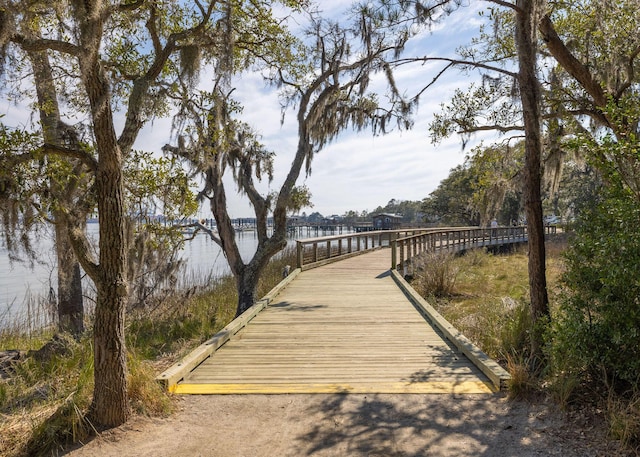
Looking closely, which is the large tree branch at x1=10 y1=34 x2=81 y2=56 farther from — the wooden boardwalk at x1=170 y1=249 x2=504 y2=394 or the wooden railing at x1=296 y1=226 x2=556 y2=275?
the wooden railing at x1=296 y1=226 x2=556 y2=275

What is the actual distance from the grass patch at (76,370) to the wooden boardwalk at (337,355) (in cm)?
57

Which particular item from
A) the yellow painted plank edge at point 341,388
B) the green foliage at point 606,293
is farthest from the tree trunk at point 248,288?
the green foliage at point 606,293

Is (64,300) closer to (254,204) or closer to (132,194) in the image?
(132,194)

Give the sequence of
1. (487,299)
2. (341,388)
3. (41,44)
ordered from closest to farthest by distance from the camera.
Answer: (41,44), (341,388), (487,299)

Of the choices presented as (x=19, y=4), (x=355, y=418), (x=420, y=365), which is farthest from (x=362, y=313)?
(x=19, y=4)

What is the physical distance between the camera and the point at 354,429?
3.22 meters

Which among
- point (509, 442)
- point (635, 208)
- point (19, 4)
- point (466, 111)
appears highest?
point (466, 111)

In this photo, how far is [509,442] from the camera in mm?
3018

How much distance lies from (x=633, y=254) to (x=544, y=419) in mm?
1419

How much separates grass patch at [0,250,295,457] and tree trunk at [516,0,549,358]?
3.90 meters

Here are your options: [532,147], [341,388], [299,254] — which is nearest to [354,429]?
[341,388]

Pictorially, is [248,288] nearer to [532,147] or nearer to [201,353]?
[201,353]

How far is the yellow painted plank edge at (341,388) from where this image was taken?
386 cm

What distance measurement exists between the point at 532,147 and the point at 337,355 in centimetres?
320
